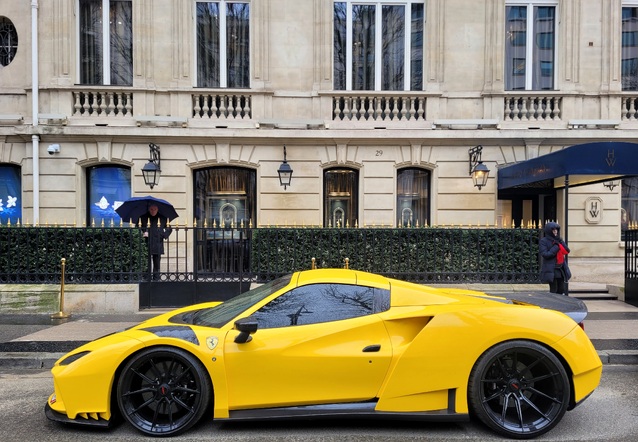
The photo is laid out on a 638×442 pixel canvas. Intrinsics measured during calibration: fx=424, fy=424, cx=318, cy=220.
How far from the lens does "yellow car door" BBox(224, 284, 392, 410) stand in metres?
3.60

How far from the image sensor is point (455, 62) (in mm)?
12422

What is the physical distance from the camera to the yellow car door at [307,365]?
11.8ft

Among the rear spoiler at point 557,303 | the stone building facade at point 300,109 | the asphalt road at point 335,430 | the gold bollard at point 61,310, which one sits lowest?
the asphalt road at point 335,430

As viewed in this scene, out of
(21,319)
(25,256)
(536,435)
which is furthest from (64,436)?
(25,256)

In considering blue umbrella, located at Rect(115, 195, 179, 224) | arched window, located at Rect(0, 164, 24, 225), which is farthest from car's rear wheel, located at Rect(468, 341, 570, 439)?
arched window, located at Rect(0, 164, 24, 225)

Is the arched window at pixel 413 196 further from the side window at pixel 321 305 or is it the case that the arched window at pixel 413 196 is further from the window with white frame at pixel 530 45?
the side window at pixel 321 305

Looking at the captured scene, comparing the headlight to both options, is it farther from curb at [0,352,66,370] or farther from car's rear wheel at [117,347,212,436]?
curb at [0,352,66,370]

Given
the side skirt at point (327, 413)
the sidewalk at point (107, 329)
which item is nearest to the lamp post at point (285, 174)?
the sidewalk at point (107, 329)

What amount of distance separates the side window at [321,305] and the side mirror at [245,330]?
16 centimetres

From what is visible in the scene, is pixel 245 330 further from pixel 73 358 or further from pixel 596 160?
pixel 596 160

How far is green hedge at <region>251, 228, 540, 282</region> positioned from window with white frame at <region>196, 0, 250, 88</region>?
5.65m

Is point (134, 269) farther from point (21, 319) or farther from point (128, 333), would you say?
point (128, 333)

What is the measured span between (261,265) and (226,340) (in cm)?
566

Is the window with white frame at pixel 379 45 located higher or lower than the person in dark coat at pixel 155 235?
higher
